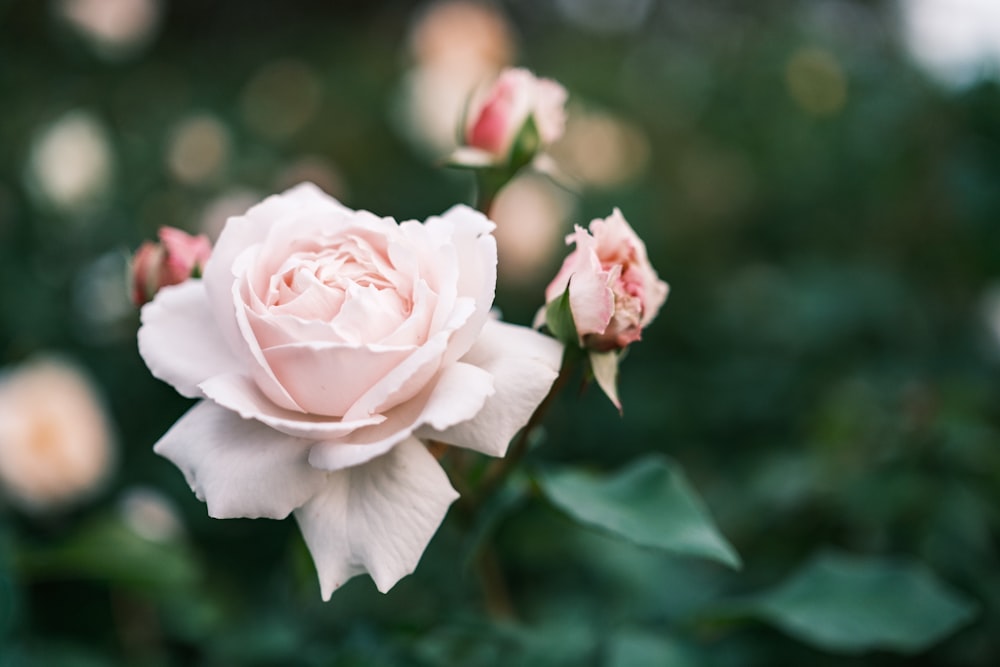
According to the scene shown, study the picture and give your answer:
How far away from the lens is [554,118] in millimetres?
858

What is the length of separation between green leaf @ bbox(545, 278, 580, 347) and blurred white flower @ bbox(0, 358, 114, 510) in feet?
3.51

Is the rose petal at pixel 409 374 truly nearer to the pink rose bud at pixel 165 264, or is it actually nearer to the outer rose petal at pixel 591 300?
the outer rose petal at pixel 591 300

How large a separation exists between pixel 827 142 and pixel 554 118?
1.76m

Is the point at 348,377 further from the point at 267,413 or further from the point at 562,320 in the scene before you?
the point at 562,320

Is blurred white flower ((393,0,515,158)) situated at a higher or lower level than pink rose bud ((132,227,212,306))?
lower

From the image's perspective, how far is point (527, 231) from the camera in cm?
190

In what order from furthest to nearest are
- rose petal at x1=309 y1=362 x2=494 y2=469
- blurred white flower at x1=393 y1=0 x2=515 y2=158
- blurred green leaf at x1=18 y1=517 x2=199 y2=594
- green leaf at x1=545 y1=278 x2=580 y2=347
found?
blurred white flower at x1=393 y1=0 x2=515 y2=158 → blurred green leaf at x1=18 y1=517 x2=199 y2=594 → green leaf at x1=545 y1=278 x2=580 y2=347 → rose petal at x1=309 y1=362 x2=494 y2=469

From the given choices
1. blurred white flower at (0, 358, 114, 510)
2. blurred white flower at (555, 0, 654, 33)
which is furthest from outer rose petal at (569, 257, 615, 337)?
blurred white flower at (555, 0, 654, 33)

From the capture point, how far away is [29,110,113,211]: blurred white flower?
1991 millimetres

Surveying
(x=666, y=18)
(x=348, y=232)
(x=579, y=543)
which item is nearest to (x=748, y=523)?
(x=579, y=543)

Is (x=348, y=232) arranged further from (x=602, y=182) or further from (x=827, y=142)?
→ (x=827, y=142)

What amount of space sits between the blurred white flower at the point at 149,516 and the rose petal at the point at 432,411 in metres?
0.73

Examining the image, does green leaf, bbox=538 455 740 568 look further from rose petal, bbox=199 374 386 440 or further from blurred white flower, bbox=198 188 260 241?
blurred white flower, bbox=198 188 260 241

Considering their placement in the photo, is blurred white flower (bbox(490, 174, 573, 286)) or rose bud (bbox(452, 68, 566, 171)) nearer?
rose bud (bbox(452, 68, 566, 171))
